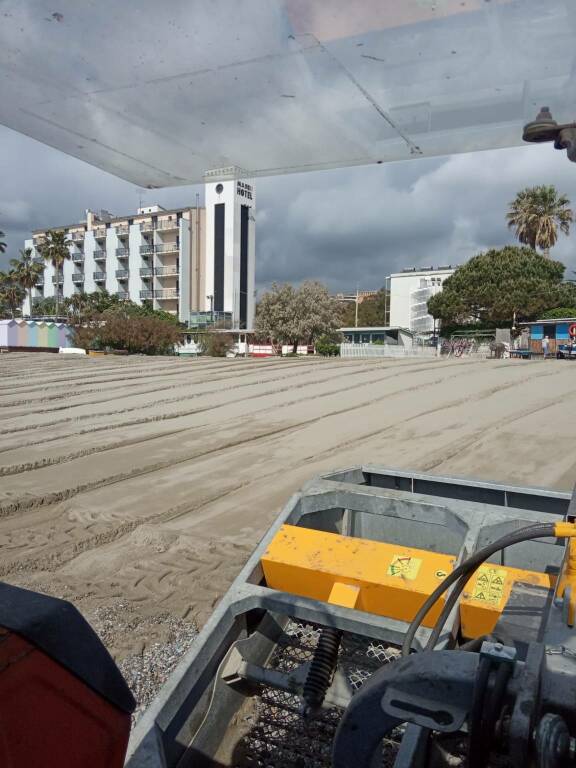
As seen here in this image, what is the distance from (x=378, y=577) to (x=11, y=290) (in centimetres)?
7105

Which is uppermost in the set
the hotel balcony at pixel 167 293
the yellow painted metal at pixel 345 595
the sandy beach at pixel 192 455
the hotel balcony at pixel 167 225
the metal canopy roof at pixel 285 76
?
the hotel balcony at pixel 167 225

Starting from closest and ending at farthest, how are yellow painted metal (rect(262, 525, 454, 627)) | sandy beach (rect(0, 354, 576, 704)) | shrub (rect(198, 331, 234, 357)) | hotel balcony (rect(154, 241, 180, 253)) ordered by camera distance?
yellow painted metal (rect(262, 525, 454, 627))
sandy beach (rect(0, 354, 576, 704))
shrub (rect(198, 331, 234, 357))
hotel balcony (rect(154, 241, 180, 253))

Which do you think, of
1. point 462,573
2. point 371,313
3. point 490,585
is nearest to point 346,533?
point 490,585

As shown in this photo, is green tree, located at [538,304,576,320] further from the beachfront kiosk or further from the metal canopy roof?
the metal canopy roof

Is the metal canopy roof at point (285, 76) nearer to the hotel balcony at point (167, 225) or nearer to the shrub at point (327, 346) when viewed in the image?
the shrub at point (327, 346)

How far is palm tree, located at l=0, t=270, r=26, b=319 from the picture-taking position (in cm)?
6406

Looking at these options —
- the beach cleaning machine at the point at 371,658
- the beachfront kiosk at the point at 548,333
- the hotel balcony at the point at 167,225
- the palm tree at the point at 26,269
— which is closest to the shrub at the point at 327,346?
the beachfront kiosk at the point at 548,333

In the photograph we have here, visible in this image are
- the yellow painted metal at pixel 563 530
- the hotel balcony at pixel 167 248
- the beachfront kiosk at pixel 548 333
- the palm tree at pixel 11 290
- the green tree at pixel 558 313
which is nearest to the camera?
the yellow painted metal at pixel 563 530

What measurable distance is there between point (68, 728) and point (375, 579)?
5.12ft

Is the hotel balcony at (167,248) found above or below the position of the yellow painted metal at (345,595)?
above

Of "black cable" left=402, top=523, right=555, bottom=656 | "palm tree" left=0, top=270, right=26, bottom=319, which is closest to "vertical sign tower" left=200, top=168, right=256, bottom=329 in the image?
"palm tree" left=0, top=270, right=26, bottom=319

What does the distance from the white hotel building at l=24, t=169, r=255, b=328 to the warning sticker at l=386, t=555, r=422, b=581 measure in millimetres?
60558

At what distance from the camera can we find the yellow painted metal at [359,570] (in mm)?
2270

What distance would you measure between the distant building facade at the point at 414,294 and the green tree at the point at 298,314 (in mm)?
45953
